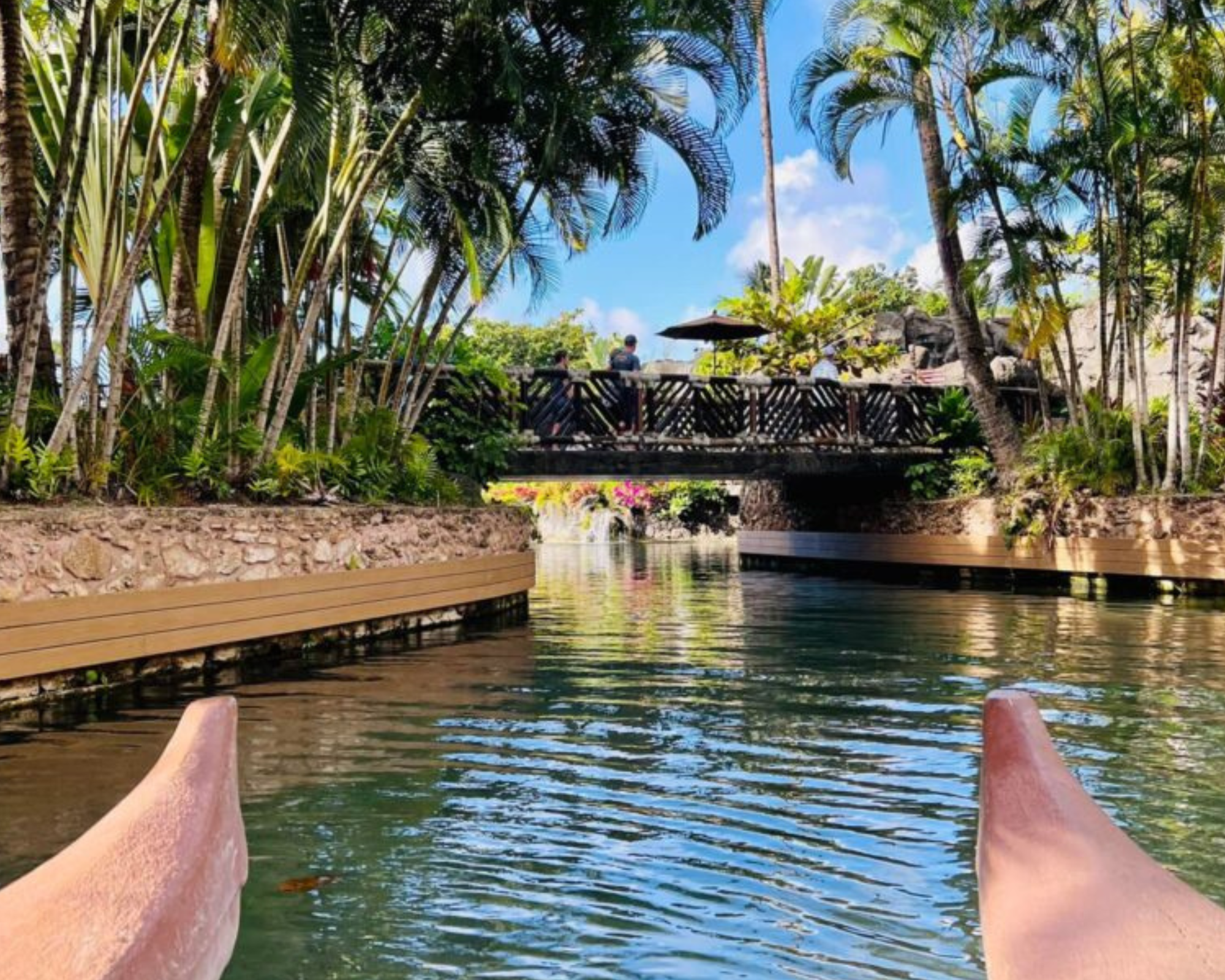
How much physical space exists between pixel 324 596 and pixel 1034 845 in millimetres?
8556

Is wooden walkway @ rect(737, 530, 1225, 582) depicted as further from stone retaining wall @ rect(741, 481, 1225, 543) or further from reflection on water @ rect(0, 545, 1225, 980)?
reflection on water @ rect(0, 545, 1225, 980)

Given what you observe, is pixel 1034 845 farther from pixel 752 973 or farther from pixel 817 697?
pixel 817 697

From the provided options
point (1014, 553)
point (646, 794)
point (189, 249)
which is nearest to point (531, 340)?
point (1014, 553)

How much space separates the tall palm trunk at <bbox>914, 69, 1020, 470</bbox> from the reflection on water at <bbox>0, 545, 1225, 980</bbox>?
9.90 metres

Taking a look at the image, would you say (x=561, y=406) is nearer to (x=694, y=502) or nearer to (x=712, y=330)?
(x=712, y=330)

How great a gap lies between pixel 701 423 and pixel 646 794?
1445cm

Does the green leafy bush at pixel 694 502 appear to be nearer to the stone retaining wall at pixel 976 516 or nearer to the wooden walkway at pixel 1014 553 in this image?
the stone retaining wall at pixel 976 516

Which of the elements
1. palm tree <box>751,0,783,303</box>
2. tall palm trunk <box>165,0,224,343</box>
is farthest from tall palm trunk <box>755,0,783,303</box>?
tall palm trunk <box>165,0,224,343</box>

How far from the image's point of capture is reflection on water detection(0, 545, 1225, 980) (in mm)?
3277

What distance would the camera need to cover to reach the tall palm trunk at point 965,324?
64.0ft

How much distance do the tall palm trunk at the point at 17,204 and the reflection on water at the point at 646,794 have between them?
3.46 meters

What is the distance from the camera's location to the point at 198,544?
884 centimetres

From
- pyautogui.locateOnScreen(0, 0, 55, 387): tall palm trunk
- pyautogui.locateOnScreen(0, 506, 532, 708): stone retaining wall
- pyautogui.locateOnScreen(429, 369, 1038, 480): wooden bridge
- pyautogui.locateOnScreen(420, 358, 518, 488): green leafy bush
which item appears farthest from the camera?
pyautogui.locateOnScreen(429, 369, 1038, 480): wooden bridge

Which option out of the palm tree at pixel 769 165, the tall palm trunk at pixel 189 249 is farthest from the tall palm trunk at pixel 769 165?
the tall palm trunk at pixel 189 249
